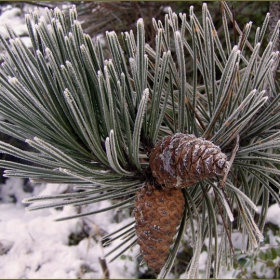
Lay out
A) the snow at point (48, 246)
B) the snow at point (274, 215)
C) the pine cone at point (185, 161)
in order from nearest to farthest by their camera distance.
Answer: the pine cone at point (185, 161), the snow at point (274, 215), the snow at point (48, 246)

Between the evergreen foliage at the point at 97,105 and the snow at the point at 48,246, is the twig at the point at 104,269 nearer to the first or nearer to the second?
the snow at the point at 48,246

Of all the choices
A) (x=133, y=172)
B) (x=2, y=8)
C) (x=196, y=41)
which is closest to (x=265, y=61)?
(x=196, y=41)

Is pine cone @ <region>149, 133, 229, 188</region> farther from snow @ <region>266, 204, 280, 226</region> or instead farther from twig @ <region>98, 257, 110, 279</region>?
twig @ <region>98, 257, 110, 279</region>

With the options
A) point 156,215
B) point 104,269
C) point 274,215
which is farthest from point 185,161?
point 104,269

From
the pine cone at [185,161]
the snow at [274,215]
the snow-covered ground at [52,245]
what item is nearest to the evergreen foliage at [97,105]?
the pine cone at [185,161]

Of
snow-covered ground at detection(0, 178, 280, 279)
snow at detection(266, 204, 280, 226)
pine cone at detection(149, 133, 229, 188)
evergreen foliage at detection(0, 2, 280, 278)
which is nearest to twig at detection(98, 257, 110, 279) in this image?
snow-covered ground at detection(0, 178, 280, 279)

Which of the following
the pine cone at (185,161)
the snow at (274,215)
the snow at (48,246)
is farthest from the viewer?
the snow at (48,246)

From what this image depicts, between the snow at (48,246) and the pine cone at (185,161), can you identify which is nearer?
the pine cone at (185,161)
